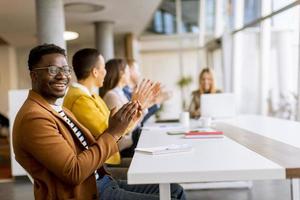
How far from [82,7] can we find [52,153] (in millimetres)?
6033

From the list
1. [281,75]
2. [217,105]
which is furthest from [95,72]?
[281,75]

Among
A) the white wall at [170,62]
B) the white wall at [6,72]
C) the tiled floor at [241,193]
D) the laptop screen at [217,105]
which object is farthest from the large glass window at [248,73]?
the white wall at [6,72]

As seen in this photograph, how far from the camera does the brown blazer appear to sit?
1.42 m

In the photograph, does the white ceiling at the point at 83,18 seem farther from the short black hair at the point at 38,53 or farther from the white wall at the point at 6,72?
the short black hair at the point at 38,53

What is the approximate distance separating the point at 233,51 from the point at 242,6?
0.88 m

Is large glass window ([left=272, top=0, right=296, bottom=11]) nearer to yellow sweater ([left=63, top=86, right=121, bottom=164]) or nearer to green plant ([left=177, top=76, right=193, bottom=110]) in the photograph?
yellow sweater ([left=63, top=86, right=121, bottom=164])

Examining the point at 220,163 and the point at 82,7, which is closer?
the point at 220,163

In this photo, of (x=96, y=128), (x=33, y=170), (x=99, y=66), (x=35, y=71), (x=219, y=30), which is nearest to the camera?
(x=33, y=170)

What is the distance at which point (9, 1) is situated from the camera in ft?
20.2

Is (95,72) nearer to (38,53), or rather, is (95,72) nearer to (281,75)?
(38,53)

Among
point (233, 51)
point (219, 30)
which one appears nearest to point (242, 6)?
point (233, 51)

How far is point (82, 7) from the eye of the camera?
7.09 meters

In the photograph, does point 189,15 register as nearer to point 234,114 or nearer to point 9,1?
point 9,1

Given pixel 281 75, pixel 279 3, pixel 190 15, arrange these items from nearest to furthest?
pixel 279 3
pixel 281 75
pixel 190 15
